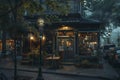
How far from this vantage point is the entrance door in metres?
34.0

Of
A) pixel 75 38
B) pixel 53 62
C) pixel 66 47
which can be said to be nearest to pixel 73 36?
pixel 75 38

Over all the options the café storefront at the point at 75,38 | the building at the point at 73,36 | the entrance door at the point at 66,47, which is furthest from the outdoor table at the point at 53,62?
the entrance door at the point at 66,47

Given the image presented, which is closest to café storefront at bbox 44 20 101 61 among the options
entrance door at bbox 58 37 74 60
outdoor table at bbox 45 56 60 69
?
entrance door at bbox 58 37 74 60

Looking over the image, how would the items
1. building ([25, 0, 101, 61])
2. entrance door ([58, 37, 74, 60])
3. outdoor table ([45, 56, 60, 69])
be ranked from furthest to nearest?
entrance door ([58, 37, 74, 60])
building ([25, 0, 101, 61])
outdoor table ([45, 56, 60, 69])

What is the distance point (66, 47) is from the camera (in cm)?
3428

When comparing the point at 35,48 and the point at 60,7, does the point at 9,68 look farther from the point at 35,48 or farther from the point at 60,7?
the point at 60,7

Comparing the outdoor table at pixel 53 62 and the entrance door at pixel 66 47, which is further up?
the entrance door at pixel 66 47

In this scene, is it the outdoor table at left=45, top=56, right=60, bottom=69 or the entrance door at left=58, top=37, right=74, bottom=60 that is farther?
the entrance door at left=58, top=37, right=74, bottom=60

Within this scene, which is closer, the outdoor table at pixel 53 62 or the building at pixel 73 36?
the outdoor table at pixel 53 62

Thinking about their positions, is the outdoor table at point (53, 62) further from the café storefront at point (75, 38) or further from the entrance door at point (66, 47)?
the entrance door at point (66, 47)

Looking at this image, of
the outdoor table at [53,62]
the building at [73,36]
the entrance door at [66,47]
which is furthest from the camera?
the entrance door at [66,47]

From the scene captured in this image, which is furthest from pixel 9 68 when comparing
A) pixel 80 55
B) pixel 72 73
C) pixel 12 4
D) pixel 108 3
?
pixel 108 3

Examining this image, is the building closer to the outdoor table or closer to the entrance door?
the entrance door

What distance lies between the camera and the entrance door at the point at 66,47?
34031 mm
